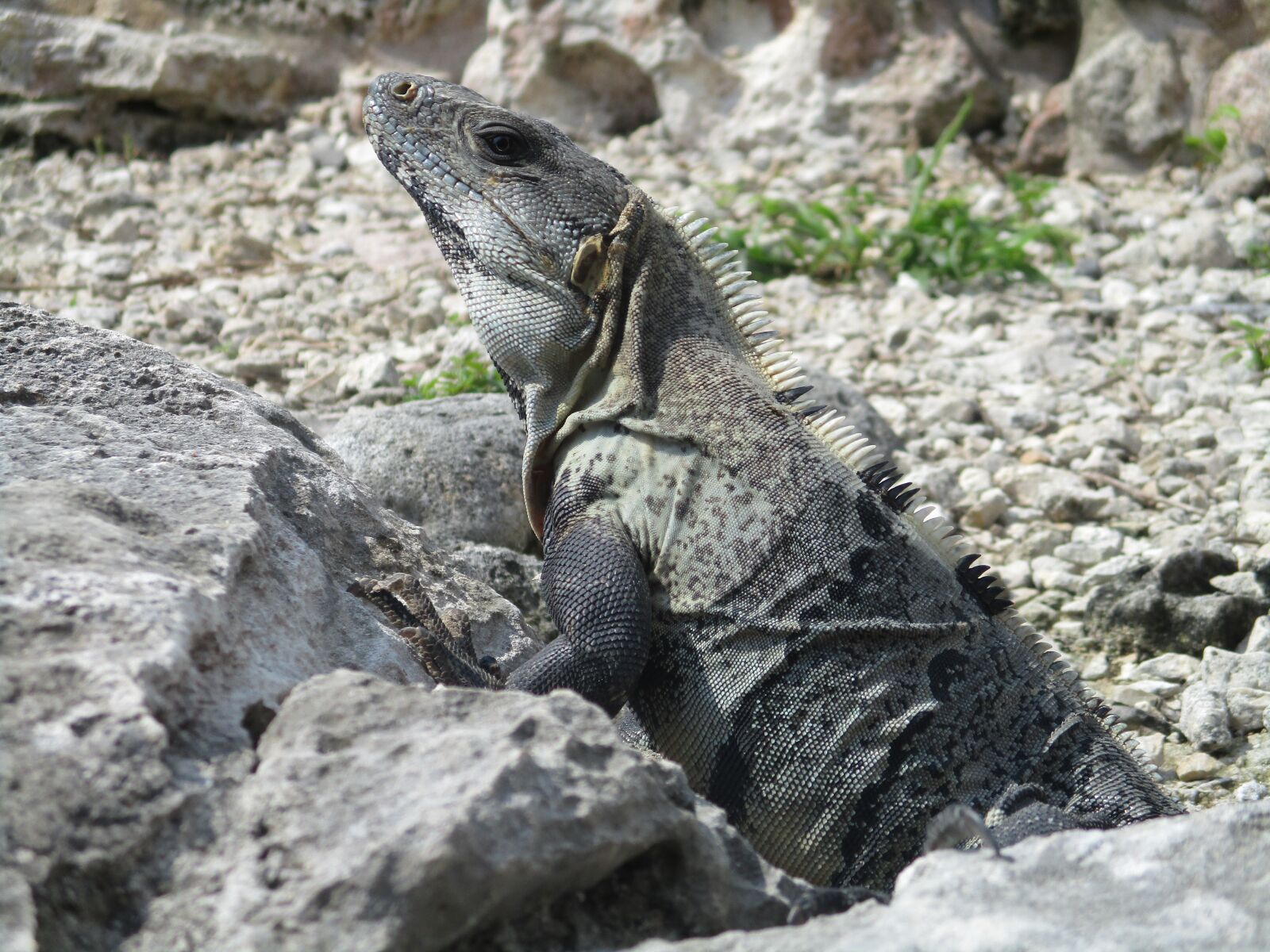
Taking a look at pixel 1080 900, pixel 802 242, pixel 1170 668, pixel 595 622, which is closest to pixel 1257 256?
pixel 802 242

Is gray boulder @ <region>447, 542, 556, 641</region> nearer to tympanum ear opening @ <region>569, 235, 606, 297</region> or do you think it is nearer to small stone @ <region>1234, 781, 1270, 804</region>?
tympanum ear opening @ <region>569, 235, 606, 297</region>

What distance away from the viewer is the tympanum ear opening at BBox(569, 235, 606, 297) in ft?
12.1

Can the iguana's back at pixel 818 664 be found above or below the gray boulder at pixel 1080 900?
below

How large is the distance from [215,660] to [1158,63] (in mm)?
8590

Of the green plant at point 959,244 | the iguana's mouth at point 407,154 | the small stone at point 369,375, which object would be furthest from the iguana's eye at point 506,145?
the green plant at point 959,244

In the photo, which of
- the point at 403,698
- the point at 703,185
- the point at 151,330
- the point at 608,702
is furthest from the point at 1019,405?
the point at 403,698

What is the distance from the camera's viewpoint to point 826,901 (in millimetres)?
2229

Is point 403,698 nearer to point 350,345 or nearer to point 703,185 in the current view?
point 350,345

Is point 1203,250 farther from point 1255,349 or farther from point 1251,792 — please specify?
point 1251,792

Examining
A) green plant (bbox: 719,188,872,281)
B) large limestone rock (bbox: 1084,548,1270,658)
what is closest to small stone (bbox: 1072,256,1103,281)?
green plant (bbox: 719,188,872,281)

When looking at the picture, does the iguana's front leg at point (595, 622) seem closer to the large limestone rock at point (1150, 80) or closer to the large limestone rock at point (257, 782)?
the large limestone rock at point (257, 782)

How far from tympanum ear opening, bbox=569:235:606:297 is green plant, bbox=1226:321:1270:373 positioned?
4.08 meters

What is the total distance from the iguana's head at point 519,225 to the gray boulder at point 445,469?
0.85 m

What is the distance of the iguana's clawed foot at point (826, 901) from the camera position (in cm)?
216
